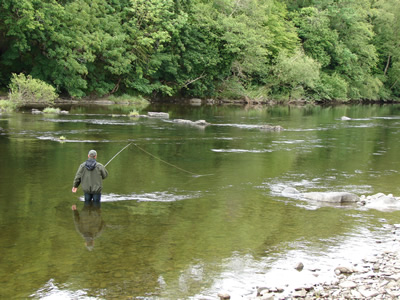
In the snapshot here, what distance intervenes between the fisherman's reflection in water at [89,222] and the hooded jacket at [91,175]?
1.34 ft

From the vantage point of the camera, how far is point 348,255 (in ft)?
31.9

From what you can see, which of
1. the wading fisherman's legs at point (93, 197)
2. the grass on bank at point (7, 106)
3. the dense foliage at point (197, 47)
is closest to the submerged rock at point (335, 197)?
the wading fisherman's legs at point (93, 197)

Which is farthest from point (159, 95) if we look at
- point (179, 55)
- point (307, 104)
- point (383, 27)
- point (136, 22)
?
point (383, 27)

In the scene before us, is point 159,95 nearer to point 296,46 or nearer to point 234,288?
point 296,46

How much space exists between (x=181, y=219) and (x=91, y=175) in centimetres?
239

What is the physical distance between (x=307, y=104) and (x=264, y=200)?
2102 inches

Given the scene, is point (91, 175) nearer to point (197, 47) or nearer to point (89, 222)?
point (89, 222)

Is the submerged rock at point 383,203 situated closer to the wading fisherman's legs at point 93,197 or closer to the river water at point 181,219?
the river water at point 181,219

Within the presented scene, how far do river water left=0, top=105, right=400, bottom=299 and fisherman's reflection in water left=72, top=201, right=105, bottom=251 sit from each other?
0.05m

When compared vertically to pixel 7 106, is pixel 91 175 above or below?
below

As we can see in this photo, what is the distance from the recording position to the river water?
8.50 metres

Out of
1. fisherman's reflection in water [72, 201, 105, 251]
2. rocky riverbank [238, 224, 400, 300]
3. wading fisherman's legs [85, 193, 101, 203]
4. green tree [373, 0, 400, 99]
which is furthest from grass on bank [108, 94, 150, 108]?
green tree [373, 0, 400, 99]

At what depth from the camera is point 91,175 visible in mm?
12211

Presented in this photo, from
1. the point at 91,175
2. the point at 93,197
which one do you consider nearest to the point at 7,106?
the point at 93,197
